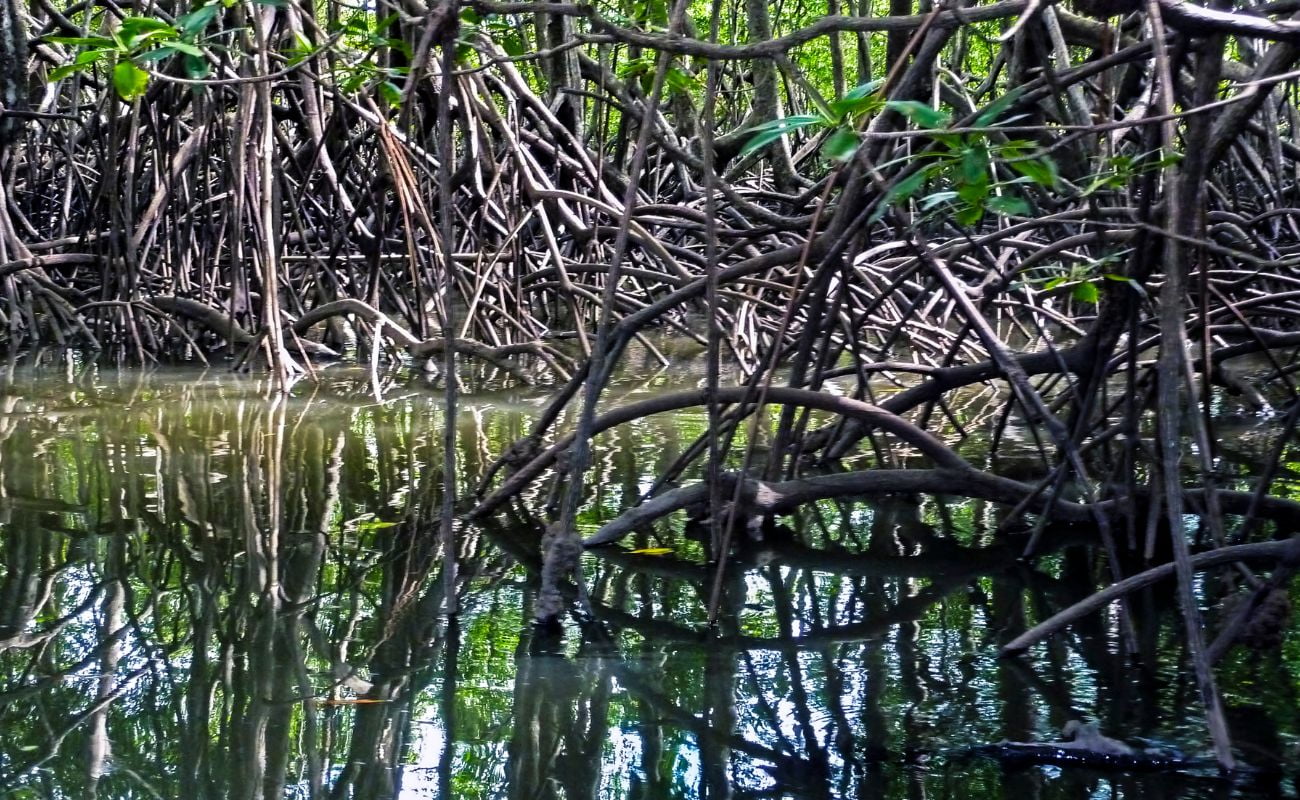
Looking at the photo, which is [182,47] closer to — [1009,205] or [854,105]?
[854,105]

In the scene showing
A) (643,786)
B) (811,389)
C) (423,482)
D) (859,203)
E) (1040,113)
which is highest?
(1040,113)

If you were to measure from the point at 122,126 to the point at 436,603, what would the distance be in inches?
173

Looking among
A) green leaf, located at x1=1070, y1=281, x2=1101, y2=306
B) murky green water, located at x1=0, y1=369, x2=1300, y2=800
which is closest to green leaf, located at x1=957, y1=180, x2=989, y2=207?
murky green water, located at x1=0, y1=369, x2=1300, y2=800

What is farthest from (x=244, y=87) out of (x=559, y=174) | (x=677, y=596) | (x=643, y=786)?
(x=643, y=786)

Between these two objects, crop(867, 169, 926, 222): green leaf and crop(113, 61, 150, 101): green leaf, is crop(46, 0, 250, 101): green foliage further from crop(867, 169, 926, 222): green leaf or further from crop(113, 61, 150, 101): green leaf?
crop(867, 169, 926, 222): green leaf

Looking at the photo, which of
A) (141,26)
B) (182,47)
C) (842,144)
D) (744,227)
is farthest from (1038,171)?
(744,227)

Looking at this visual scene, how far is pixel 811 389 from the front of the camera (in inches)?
122

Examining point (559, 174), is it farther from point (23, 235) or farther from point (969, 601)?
point (969, 601)

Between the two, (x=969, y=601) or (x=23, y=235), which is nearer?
(x=969, y=601)

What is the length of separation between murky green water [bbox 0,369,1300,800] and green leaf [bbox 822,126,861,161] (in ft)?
2.35

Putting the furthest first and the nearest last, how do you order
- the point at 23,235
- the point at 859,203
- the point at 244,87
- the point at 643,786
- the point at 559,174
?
the point at 23,235, the point at 559,174, the point at 244,87, the point at 859,203, the point at 643,786

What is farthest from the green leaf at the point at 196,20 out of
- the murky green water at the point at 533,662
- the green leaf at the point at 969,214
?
the green leaf at the point at 969,214

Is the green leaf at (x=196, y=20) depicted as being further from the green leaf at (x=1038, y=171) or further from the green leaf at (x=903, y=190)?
the green leaf at (x=1038, y=171)

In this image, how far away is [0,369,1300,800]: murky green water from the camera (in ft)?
6.23
